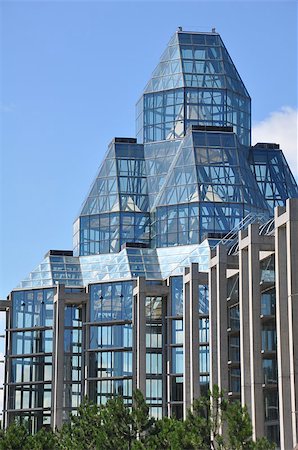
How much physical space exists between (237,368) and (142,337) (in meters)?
22.6

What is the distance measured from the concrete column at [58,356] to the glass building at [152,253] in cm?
13

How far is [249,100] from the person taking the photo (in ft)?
409

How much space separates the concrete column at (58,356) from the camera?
99375mm

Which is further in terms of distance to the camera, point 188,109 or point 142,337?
point 188,109

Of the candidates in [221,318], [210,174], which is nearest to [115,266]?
[210,174]

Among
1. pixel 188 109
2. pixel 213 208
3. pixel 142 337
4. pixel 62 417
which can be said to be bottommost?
pixel 62 417

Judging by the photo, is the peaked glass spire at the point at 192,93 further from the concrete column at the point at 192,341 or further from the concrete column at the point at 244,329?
the concrete column at the point at 244,329

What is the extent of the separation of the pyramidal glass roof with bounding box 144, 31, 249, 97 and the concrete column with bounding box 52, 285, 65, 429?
109 ft

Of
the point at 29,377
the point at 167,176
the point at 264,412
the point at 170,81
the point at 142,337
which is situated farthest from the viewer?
the point at 170,81

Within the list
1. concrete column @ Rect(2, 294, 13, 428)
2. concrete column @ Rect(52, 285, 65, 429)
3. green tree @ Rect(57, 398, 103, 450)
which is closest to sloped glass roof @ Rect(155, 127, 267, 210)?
concrete column @ Rect(52, 285, 65, 429)

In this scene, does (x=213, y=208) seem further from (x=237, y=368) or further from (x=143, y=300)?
(x=237, y=368)

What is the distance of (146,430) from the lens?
6288 cm

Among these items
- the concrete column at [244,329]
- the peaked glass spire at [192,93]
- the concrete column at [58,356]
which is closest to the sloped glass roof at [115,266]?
the concrete column at [58,356]

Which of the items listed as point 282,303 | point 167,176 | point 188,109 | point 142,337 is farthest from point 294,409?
point 188,109
